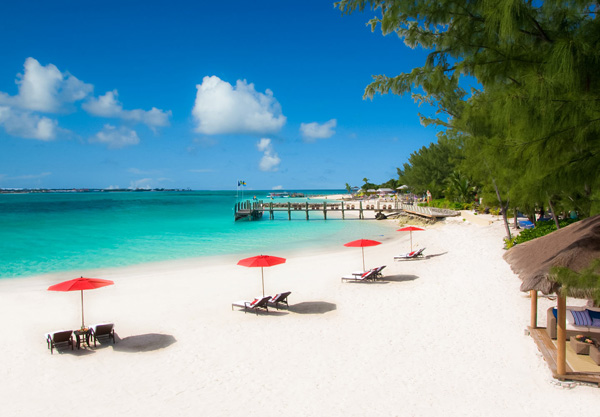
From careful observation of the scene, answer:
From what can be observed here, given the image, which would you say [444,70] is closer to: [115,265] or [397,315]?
[397,315]

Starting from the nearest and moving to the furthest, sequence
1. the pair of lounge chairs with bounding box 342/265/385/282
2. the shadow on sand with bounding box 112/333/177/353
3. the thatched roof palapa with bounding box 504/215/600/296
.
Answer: the thatched roof palapa with bounding box 504/215/600/296, the shadow on sand with bounding box 112/333/177/353, the pair of lounge chairs with bounding box 342/265/385/282

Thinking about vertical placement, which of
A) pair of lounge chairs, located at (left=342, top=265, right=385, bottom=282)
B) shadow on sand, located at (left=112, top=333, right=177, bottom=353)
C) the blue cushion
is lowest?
shadow on sand, located at (left=112, top=333, right=177, bottom=353)

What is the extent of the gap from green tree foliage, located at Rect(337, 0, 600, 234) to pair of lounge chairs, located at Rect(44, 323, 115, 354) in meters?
7.75

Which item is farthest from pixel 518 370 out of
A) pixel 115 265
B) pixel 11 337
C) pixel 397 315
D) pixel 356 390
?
pixel 115 265

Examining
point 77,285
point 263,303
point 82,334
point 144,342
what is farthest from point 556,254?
point 82,334

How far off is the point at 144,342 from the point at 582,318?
352 inches

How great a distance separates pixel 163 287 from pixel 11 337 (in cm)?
552

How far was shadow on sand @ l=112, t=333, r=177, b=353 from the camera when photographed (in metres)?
8.65

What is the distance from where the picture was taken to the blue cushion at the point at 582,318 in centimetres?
678

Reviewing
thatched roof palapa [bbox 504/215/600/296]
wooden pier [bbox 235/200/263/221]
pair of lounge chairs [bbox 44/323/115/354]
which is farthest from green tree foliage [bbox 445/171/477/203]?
pair of lounge chairs [bbox 44/323/115/354]

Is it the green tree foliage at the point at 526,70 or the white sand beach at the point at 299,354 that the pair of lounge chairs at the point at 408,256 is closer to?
the white sand beach at the point at 299,354

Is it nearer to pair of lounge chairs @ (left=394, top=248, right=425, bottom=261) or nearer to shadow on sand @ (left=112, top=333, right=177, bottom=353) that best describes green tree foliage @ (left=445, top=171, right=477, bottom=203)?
pair of lounge chairs @ (left=394, top=248, right=425, bottom=261)

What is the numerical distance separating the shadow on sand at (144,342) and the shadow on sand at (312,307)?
11.5 feet

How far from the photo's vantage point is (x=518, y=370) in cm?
667
